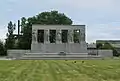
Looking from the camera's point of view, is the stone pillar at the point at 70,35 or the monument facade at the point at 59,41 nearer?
the monument facade at the point at 59,41

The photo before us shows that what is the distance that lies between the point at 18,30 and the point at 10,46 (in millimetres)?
11002

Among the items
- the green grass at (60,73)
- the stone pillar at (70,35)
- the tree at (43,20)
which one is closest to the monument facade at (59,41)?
the stone pillar at (70,35)

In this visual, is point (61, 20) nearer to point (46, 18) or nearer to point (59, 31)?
point (46, 18)

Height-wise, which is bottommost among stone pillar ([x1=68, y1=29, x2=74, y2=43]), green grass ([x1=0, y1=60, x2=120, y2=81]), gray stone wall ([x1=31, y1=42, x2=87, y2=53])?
green grass ([x1=0, y1=60, x2=120, y2=81])

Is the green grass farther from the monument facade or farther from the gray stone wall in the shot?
the gray stone wall

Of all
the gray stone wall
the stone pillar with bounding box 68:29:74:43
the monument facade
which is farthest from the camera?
the stone pillar with bounding box 68:29:74:43

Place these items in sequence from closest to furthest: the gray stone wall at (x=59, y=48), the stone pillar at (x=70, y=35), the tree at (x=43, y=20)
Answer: the gray stone wall at (x=59, y=48)
the stone pillar at (x=70, y=35)
the tree at (x=43, y=20)

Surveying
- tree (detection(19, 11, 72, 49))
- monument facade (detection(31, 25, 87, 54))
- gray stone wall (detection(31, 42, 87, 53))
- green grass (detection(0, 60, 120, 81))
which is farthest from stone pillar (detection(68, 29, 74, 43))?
green grass (detection(0, 60, 120, 81))

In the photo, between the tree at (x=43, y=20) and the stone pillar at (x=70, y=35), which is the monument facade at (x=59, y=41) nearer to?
the stone pillar at (x=70, y=35)

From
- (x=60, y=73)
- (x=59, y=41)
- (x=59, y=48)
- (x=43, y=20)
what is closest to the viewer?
(x=60, y=73)

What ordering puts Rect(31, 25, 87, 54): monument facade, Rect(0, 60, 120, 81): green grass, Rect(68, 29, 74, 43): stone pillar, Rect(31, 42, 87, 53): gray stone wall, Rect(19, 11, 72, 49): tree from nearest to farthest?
Rect(0, 60, 120, 81): green grass → Rect(31, 42, 87, 53): gray stone wall → Rect(31, 25, 87, 54): monument facade → Rect(68, 29, 74, 43): stone pillar → Rect(19, 11, 72, 49): tree

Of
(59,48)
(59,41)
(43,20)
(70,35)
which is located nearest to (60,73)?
(59,48)

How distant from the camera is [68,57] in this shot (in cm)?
5234

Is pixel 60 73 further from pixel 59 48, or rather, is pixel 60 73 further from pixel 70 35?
pixel 70 35
